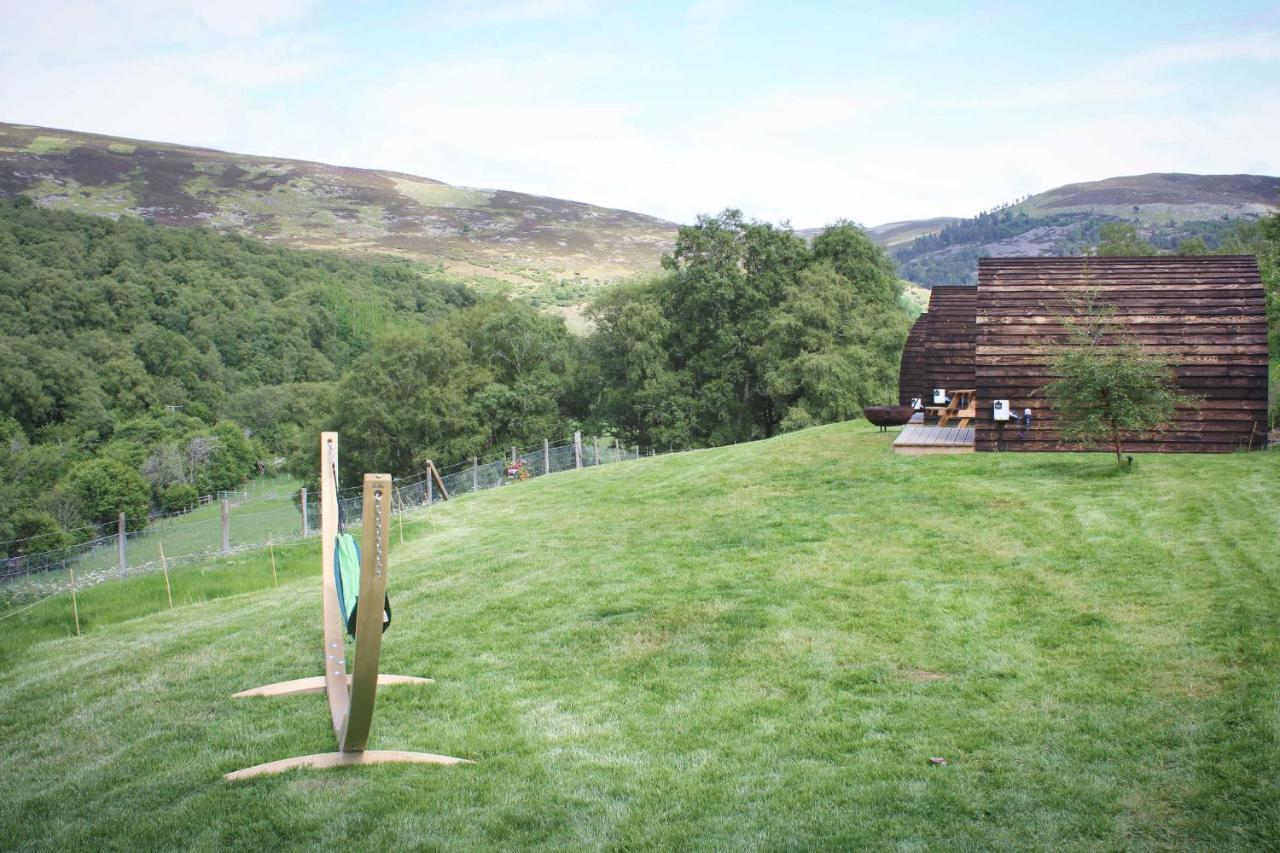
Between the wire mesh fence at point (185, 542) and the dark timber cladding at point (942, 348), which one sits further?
the dark timber cladding at point (942, 348)

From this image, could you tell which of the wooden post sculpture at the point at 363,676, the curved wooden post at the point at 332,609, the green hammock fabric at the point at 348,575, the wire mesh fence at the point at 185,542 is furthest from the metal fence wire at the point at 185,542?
the green hammock fabric at the point at 348,575

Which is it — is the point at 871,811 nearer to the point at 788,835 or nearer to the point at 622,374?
the point at 788,835

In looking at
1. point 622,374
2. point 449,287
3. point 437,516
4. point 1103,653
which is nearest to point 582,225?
point 449,287

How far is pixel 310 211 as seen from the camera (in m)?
167

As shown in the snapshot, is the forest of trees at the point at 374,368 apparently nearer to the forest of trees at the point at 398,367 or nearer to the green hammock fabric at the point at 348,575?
the forest of trees at the point at 398,367

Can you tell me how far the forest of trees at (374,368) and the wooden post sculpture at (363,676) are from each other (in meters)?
16.0

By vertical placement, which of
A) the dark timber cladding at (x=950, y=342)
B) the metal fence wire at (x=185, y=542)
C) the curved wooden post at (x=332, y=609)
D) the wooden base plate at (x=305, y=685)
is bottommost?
the metal fence wire at (x=185, y=542)

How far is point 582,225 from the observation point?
196500 millimetres

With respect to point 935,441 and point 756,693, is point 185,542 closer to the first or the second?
point 935,441

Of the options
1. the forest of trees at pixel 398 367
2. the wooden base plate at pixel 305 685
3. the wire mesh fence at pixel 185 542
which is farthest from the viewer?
the forest of trees at pixel 398 367

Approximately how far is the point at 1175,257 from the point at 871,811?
16.7 meters

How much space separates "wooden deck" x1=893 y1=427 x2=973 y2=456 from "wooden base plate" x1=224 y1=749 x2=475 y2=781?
518 inches

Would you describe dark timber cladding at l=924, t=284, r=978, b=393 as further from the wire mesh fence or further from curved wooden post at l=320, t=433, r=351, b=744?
curved wooden post at l=320, t=433, r=351, b=744

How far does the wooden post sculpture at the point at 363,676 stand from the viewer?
5371 mm
